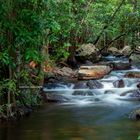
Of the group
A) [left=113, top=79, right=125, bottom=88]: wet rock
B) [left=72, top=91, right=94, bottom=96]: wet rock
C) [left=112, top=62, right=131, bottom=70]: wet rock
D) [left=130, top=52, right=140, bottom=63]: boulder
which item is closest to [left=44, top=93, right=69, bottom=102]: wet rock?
[left=72, top=91, right=94, bottom=96]: wet rock

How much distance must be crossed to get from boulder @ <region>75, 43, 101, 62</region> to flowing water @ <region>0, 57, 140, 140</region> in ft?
21.1

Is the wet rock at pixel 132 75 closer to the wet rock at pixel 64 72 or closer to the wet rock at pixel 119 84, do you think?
the wet rock at pixel 119 84

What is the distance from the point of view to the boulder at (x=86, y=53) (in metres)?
21.6

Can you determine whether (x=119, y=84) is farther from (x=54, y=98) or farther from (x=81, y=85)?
(x=54, y=98)

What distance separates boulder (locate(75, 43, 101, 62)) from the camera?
21594 millimetres

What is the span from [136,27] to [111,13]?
1550mm

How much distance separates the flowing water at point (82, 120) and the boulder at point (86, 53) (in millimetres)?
6417

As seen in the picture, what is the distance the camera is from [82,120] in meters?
Result: 10.6

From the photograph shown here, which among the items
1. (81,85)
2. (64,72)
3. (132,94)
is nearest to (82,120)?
(132,94)

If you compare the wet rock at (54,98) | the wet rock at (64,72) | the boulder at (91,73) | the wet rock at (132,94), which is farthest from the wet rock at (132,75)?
the wet rock at (54,98)

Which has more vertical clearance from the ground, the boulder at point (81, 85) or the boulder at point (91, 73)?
the boulder at point (91, 73)

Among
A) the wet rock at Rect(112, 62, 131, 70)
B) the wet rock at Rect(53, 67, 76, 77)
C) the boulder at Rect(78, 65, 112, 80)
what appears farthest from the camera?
the wet rock at Rect(112, 62, 131, 70)

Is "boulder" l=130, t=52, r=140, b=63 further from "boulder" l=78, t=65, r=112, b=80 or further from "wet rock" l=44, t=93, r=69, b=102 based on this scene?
"wet rock" l=44, t=93, r=69, b=102

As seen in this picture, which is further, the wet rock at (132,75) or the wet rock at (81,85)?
the wet rock at (132,75)
